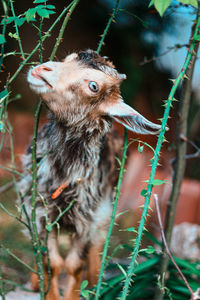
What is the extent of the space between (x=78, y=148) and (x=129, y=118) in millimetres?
471

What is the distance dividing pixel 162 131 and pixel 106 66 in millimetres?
769

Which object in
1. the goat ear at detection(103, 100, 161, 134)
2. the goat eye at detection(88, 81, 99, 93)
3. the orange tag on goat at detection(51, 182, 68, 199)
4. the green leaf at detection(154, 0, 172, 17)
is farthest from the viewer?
the orange tag on goat at detection(51, 182, 68, 199)

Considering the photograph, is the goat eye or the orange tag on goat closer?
the goat eye

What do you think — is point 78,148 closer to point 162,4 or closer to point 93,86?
point 93,86

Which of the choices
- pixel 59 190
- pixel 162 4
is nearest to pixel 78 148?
pixel 59 190

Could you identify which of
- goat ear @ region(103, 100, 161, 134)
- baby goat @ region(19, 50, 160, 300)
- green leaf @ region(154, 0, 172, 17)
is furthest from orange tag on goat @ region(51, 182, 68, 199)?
green leaf @ region(154, 0, 172, 17)

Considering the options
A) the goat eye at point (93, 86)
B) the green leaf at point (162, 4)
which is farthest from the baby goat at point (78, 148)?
the green leaf at point (162, 4)

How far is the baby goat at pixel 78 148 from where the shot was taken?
6.32ft

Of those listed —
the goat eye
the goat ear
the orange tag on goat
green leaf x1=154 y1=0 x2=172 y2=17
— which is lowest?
the orange tag on goat

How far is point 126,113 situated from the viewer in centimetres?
197

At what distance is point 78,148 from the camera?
7.54ft

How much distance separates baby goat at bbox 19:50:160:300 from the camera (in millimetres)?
1928

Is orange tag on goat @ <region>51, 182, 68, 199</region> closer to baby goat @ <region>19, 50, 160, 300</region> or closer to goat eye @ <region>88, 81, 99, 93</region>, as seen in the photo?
baby goat @ <region>19, 50, 160, 300</region>

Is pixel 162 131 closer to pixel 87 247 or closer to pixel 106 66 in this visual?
pixel 106 66
